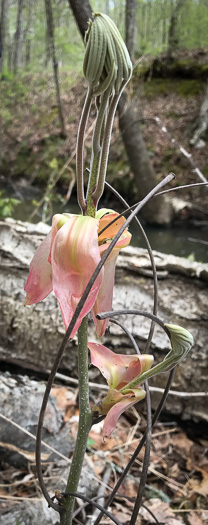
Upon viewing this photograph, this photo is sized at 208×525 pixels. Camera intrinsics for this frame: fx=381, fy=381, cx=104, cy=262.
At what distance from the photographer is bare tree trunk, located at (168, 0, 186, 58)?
758cm

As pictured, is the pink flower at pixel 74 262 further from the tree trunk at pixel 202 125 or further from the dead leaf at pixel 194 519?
the tree trunk at pixel 202 125

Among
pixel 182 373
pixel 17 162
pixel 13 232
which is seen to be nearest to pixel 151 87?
pixel 17 162

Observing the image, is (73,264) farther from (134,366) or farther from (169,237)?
(169,237)

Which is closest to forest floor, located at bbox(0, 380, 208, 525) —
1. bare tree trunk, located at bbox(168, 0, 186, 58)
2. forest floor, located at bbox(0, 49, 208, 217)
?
forest floor, located at bbox(0, 49, 208, 217)

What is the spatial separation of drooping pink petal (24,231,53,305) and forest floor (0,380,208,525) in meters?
0.66

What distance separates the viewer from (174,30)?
8039mm

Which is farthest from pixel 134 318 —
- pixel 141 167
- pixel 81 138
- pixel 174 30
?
pixel 174 30

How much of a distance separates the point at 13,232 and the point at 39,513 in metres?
1.10

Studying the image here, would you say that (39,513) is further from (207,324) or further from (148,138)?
(148,138)

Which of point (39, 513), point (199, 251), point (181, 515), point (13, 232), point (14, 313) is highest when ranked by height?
point (13, 232)

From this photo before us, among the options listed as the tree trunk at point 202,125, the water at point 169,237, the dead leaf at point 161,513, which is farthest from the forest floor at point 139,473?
the tree trunk at point 202,125

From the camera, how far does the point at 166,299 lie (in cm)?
140

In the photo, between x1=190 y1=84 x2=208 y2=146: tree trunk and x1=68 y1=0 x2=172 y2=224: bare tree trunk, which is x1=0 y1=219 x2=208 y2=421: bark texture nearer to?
x1=68 y1=0 x2=172 y2=224: bare tree trunk

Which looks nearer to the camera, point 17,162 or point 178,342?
point 178,342
